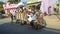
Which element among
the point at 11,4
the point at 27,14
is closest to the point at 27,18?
the point at 27,14

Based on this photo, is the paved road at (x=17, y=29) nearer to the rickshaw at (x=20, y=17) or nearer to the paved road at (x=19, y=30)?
the paved road at (x=19, y=30)

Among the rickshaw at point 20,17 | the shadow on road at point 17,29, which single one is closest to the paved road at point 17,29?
the shadow on road at point 17,29

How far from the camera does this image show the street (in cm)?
542

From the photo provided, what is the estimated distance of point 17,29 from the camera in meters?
5.75

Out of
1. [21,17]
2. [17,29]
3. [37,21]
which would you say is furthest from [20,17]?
[37,21]

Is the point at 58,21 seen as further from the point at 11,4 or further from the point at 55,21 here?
the point at 11,4

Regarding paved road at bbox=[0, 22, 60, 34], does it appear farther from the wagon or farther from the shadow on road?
the wagon

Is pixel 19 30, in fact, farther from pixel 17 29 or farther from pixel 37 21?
pixel 37 21

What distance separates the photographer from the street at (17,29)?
17.8ft

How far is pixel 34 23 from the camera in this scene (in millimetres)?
5582

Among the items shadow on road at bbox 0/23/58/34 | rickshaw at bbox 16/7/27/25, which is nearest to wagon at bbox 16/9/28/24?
rickshaw at bbox 16/7/27/25

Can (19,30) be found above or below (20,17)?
below

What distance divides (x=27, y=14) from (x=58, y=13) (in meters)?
0.78

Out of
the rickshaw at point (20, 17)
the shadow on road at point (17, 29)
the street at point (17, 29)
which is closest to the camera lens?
the street at point (17, 29)
